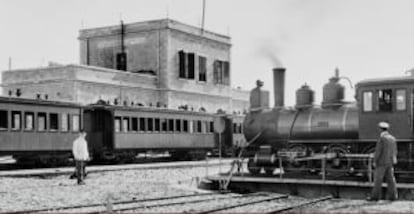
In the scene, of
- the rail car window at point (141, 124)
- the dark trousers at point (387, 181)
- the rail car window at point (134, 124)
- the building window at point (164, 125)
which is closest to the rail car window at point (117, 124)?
the rail car window at point (134, 124)

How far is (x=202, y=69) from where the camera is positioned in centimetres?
5075

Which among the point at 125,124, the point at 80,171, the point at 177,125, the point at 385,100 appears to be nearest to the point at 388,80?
the point at 385,100

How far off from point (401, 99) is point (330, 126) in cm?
246

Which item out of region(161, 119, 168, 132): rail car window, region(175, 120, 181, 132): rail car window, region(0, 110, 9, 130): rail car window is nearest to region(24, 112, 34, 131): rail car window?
region(0, 110, 9, 130): rail car window

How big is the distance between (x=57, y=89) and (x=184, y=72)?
12.3m

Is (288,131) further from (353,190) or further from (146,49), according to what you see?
(146,49)

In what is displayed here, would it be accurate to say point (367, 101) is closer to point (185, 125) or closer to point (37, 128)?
point (37, 128)

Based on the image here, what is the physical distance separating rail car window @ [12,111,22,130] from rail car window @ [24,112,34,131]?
29cm

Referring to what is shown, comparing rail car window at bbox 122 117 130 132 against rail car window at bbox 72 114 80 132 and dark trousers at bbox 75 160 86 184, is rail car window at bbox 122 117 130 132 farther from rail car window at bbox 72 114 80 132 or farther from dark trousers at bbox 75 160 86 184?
dark trousers at bbox 75 160 86 184

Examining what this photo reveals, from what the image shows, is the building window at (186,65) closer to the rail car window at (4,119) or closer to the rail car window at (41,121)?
the rail car window at (41,121)

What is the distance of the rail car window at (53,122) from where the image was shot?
85.0 feet

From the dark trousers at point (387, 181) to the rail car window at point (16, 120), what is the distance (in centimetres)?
1505

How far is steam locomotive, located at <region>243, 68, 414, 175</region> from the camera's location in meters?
16.4

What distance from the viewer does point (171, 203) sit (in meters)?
13.7
